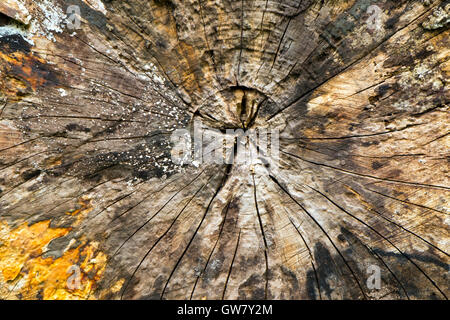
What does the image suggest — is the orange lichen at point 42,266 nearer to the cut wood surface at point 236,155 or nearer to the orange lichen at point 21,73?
the cut wood surface at point 236,155

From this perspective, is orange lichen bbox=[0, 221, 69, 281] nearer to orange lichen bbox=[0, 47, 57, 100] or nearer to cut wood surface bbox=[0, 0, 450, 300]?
cut wood surface bbox=[0, 0, 450, 300]

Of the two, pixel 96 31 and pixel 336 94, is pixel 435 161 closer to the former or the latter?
pixel 336 94

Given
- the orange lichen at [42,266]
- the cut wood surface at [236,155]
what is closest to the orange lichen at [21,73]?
the cut wood surface at [236,155]

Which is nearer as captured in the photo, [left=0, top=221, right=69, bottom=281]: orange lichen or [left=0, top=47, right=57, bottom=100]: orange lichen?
[left=0, top=47, right=57, bottom=100]: orange lichen

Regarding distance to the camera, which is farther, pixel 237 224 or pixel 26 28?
pixel 237 224

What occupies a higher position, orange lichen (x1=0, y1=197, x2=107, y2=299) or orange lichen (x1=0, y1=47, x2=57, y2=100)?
orange lichen (x1=0, y1=47, x2=57, y2=100)

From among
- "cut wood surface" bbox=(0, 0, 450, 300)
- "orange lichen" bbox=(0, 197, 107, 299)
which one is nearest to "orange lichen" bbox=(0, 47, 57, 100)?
"cut wood surface" bbox=(0, 0, 450, 300)

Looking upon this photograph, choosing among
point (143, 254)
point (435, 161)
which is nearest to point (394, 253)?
point (435, 161)

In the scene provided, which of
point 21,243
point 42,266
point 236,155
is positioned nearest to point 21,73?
point 21,243
